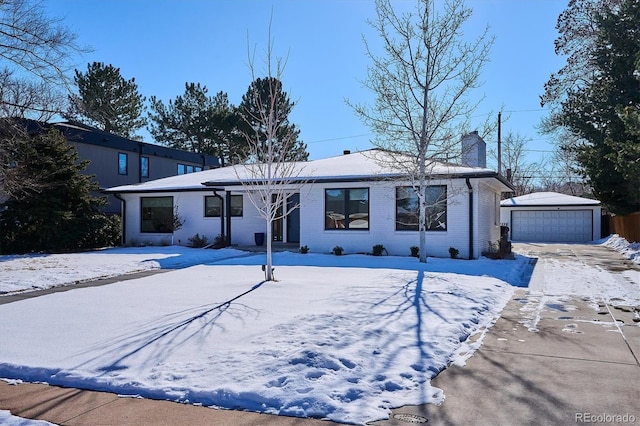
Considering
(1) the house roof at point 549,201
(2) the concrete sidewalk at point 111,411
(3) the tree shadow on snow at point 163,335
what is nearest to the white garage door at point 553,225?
Answer: (1) the house roof at point 549,201

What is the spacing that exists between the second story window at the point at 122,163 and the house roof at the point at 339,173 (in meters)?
5.94

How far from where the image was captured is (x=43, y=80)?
496 inches

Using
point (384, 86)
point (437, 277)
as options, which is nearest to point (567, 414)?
point (437, 277)

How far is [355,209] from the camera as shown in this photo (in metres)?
17.0

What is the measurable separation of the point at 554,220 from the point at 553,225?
1.04 feet

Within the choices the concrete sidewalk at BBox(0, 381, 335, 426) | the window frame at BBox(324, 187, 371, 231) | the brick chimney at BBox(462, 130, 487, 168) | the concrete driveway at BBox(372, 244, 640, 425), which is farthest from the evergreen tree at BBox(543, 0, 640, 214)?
the concrete sidewalk at BBox(0, 381, 335, 426)

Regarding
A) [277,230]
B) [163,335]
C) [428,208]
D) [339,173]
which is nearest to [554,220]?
[428,208]

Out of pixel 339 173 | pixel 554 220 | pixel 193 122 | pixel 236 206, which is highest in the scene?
pixel 193 122

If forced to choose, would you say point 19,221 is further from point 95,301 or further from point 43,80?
point 95,301

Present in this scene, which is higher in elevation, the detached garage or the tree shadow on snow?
the detached garage

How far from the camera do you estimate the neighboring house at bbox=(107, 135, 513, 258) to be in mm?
15516

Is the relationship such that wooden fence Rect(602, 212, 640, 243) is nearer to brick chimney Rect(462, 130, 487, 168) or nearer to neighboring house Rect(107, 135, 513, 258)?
neighboring house Rect(107, 135, 513, 258)

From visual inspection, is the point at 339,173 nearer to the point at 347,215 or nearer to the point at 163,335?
the point at 347,215

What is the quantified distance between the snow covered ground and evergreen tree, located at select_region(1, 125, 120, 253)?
827 centimetres
